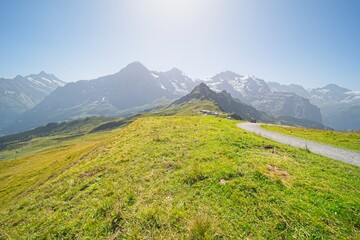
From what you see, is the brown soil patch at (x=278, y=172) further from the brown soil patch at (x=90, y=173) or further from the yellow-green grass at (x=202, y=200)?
the brown soil patch at (x=90, y=173)

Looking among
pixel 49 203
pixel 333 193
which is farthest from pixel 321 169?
pixel 49 203

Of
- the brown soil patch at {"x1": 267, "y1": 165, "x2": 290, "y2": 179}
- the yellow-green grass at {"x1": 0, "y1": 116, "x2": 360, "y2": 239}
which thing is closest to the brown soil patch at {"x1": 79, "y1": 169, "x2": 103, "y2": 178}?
the yellow-green grass at {"x1": 0, "y1": 116, "x2": 360, "y2": 239}

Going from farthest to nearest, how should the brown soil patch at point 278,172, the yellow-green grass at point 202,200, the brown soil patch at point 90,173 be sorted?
1. the brown soil patch at point 90,173
2. the brown soil patch at point 278,172
3. the yellow-green grass at point 202,200

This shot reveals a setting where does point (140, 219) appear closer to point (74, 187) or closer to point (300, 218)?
point (300, 218)

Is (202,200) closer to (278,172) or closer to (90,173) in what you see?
(278,172)

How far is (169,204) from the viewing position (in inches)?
521

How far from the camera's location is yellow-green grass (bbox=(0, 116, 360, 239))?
35.2ft

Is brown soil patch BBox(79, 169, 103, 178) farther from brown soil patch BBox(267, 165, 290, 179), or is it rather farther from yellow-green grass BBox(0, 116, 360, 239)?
brown soil patch BBox(267, 165, 290, 179)

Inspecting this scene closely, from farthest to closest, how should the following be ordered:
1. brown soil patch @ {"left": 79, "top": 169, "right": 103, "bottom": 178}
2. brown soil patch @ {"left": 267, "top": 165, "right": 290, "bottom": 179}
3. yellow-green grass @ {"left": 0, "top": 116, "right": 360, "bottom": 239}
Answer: brown soil patch @ {"left": 79, "top": 169, "right": 103, "bottom": 178}
brown soil patch @ {"left": 267, "top": 165, "right": 290, "bottom": 179}
yellow-green grass @ {"left": 0, "top": 116, "right": 360, "bottom": 239}

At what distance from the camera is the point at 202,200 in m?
13.2

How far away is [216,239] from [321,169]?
480 inches

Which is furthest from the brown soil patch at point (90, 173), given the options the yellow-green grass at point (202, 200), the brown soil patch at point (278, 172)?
the brown soil patch at point (278, 172)

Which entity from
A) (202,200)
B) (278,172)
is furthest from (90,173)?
(278,172)

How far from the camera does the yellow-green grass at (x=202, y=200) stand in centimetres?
1074
